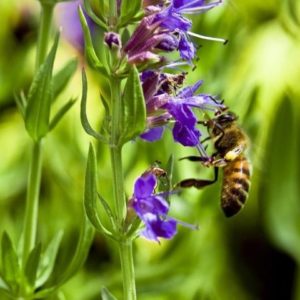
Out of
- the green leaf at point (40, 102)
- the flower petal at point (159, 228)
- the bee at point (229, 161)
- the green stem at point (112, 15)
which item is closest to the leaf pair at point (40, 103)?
the green leaf at point (40, 102)

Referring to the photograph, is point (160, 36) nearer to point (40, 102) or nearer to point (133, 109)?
point (133, 109)

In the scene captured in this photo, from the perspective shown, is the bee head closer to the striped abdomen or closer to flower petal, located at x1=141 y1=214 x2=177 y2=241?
the striped abdomen

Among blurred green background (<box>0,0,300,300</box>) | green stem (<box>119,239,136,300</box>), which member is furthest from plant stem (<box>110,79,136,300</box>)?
Answer: blurred green background (<box>0,0,300,300</box>)

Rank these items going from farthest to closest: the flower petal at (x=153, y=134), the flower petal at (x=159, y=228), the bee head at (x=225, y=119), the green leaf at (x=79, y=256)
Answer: the bee head at (x=225, y=119) < the green leaf at (x=79, y=256) < the flower petal at (x=153, y=134) < the flower petal at (x=159, y=228)

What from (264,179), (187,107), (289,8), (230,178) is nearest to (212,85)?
(289,8)

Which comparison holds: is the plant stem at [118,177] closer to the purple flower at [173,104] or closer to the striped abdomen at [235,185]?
the purple flower at [173,104]

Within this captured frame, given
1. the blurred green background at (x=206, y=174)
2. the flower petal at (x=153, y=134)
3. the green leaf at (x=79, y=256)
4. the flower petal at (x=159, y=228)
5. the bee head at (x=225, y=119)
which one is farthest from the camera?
the blurred green background at (x=206, y=174)

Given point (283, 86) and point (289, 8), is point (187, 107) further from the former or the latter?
point (283, 86)

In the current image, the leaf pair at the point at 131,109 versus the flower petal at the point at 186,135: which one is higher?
the leaf pair at the point at 131,109

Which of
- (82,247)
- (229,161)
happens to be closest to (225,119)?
(229,161)

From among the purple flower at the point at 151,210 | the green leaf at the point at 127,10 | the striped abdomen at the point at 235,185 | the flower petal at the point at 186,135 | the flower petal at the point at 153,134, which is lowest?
the striped abdomen at the point at 235,185
